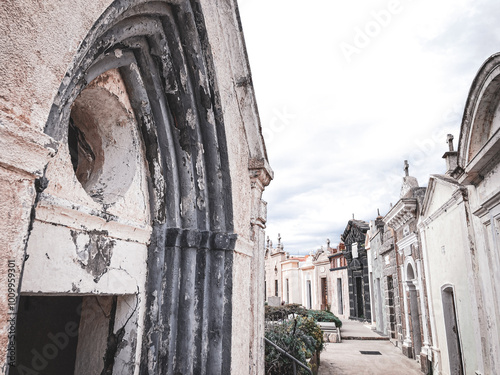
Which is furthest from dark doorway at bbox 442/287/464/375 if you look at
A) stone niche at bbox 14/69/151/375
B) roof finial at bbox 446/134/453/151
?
stone niche at bbox 14/69/151/375

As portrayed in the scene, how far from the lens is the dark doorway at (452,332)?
718 cm

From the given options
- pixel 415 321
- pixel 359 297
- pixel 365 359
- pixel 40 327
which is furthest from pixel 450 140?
pixel 359 297

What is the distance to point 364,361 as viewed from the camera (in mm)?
9414

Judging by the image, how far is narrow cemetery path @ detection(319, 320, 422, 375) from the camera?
333 inches

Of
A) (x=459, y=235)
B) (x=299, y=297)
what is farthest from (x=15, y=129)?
(x=299, y=297)

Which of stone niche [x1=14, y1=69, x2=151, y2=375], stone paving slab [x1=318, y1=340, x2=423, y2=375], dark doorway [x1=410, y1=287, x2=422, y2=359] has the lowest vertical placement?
stone paving slab [x1=318, y1=340, x2=423, y2=375]

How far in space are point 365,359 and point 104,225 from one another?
9783mm

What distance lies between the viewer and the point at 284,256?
98.5ft

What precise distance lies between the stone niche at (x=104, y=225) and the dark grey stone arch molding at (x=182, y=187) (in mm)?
95

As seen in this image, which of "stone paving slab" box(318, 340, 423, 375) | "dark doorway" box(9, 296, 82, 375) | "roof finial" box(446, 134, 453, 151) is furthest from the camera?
"stone paving slab" box(318, 340, 423, 375)

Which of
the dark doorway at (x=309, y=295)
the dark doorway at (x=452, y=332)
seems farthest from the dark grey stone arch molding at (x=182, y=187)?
the dark doorway at (x=309, y=295)

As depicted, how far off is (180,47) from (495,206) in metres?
4.07

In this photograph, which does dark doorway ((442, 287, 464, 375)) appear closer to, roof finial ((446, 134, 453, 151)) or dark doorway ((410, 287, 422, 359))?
dark doorway ((410, 287, 422, 359))

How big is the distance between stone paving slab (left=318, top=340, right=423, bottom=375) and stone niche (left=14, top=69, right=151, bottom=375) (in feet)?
23.7
